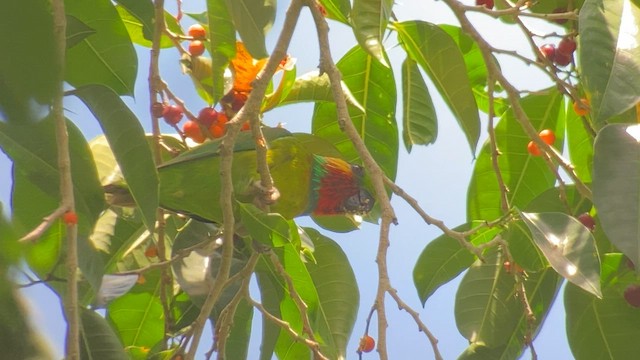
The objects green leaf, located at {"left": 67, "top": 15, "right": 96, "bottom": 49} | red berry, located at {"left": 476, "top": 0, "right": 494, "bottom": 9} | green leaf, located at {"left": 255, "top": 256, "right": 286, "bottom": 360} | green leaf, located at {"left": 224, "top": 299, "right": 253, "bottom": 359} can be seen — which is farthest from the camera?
red berry, located at {"left": 476, "top": 0, "right": 494, "bottom": 9}

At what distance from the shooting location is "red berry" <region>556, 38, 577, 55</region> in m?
1.87

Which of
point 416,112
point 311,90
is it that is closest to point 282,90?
point 311,90

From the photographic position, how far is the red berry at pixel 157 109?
1.67 meters

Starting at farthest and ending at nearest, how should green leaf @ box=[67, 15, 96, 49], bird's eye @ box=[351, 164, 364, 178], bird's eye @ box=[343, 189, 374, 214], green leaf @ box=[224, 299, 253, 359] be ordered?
bird's eye @ box=[351, 164, 364, 178]
bird's eye @ box=[343, 189, 374, 214]
green leaf @ box=[224, 299, 253, 359]
green leaf @ box=[67, 15, 96, 49]

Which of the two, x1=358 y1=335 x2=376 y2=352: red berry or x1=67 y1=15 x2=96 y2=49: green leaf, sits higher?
x1=67 y1=15 x2=96 y2=49: green leaf

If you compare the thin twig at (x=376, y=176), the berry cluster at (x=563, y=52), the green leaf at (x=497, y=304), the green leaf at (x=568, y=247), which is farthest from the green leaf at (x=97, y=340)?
the berry cluster at (x=563, y=52)

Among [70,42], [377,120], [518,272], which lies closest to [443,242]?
[518,272]

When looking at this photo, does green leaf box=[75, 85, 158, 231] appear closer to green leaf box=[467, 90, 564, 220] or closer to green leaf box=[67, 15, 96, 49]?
green leaf box=[67, 15, 96, 49]

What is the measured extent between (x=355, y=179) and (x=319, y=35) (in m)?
0.77

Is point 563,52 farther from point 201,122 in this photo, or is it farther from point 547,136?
point 201,122

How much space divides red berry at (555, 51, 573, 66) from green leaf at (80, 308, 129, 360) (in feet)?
3.85

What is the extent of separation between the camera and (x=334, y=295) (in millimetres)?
1791

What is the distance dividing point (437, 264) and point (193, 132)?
622 mm

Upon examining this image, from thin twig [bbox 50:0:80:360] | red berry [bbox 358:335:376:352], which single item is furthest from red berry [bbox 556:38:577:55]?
thin twig [bbox 50:0:80:360]
